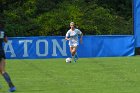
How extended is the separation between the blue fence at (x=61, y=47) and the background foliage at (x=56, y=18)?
1070cm

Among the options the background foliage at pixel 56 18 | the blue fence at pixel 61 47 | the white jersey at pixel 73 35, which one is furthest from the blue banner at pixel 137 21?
the background foliage at pixel 56 18

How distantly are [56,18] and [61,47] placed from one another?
40.9 feet

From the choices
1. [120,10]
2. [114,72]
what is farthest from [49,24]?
[114,72]

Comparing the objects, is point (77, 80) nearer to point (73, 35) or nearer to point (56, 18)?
point (73, 35)

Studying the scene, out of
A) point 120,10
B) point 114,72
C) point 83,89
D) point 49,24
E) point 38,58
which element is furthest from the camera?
point 120,10

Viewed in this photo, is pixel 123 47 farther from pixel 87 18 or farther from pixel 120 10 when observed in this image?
pixel 120 10

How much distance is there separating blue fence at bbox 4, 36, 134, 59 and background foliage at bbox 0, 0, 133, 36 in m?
10.7

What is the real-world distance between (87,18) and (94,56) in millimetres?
13770

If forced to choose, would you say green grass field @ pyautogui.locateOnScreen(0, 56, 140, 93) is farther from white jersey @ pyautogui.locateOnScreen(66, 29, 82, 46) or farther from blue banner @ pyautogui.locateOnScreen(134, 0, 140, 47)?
blue banner @ pyautogui.locateOnScreen(134, 0, 140, 47)

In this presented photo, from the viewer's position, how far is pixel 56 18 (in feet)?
130

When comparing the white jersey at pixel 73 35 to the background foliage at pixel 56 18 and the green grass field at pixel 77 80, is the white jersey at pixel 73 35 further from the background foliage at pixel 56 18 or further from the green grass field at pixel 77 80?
the background foliage at pixel 56 18

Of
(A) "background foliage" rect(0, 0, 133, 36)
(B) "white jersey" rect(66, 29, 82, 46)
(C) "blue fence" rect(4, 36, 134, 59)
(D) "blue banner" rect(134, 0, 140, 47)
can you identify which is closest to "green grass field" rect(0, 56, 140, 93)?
(B) "white jersey" rect(66, 29, 82, 46)

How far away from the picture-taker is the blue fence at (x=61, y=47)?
27.2 m

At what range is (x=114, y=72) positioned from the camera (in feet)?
58.5
